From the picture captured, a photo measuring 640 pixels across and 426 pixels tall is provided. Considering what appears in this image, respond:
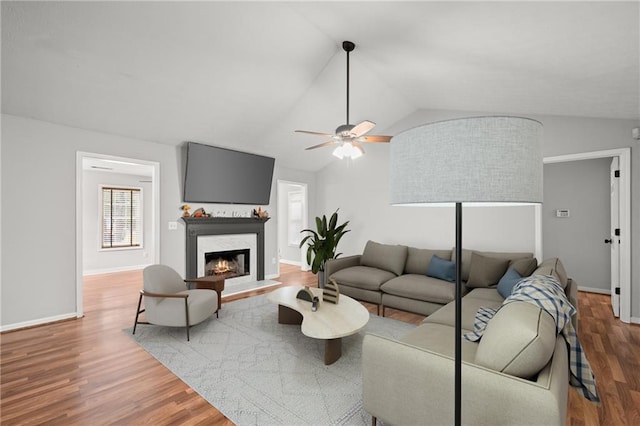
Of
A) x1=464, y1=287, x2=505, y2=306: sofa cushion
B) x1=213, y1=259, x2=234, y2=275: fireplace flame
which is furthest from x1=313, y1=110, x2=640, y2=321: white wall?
x1=213, y1=259, x2=234, y2=275: fireplace flame

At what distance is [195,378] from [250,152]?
3.92 metres

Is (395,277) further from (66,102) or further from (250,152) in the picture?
(66,102)

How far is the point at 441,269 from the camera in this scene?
3914 mm

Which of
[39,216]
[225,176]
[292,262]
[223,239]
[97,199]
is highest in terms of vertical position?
[225,176]

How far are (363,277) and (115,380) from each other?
2.89 m

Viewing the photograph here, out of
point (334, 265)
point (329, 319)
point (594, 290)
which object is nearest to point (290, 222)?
point (334, 265)

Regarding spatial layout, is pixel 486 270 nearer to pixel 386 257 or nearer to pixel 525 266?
pixel 525 266

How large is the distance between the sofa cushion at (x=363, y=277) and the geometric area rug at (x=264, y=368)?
50cm

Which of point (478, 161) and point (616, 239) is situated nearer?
point (478, 161)

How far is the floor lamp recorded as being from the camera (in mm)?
859

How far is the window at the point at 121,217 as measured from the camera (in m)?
6.81

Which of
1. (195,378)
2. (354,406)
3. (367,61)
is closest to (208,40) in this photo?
(367,61)

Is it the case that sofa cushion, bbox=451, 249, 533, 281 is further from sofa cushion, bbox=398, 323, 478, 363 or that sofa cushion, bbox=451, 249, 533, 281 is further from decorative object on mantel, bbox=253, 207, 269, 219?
decorative object on mantel, bbox=253, 207, 269, 219

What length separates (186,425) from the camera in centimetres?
184
